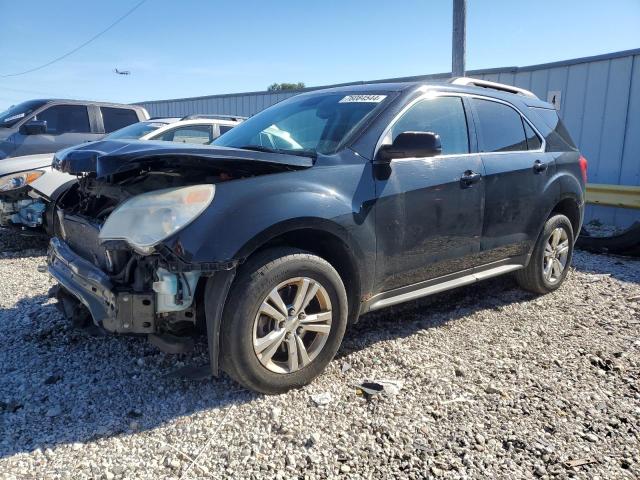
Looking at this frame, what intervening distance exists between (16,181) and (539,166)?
5786 millimetres

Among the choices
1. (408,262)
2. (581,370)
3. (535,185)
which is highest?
(535,185)

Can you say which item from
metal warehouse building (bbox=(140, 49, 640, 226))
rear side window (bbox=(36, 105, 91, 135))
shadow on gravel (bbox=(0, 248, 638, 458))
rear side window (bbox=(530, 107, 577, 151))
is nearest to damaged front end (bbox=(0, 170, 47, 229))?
shadow on gravel (bbox=(0, 248, 638, 458))

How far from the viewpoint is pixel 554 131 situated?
4883 mm

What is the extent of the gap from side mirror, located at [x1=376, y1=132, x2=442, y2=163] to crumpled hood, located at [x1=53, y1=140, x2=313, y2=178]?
54cm

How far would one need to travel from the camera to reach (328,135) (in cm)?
348

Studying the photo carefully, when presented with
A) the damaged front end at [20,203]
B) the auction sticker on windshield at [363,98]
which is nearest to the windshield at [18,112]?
the damaged front end at [20,203]

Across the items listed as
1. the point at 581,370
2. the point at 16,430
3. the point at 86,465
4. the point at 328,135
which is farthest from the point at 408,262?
the point at 16,430

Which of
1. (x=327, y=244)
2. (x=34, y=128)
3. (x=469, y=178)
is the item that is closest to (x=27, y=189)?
(x=34, y=128)

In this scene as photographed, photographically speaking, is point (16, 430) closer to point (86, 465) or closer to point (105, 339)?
point (86, 465)

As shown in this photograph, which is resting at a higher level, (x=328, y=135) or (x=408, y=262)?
(x=328, y=135)

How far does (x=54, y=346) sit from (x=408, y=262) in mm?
2564

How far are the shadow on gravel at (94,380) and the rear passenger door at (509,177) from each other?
2.47ft

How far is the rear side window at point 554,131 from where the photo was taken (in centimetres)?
477

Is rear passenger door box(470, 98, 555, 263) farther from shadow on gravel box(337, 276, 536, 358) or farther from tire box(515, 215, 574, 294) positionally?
shadow on gravel box(337, 276, 536, 358)
